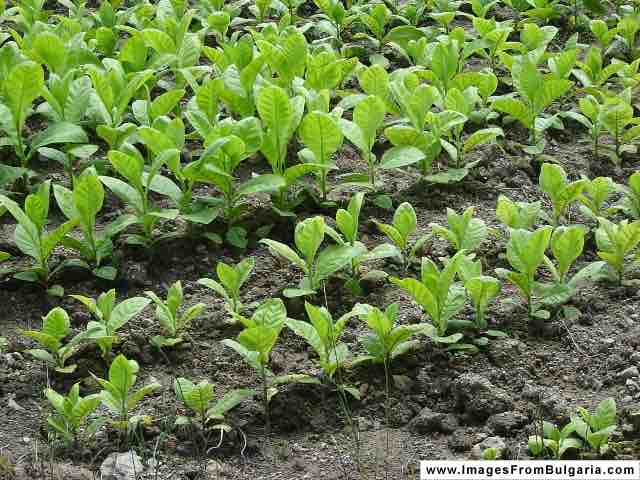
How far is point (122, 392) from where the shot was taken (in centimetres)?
308

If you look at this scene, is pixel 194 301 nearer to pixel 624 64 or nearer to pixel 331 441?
pixel 331 441

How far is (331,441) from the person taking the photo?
3.13m

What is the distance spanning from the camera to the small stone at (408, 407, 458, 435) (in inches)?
122

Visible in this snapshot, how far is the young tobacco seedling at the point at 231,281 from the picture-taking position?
350 cm

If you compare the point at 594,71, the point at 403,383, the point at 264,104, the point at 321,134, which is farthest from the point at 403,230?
the point at 594,71

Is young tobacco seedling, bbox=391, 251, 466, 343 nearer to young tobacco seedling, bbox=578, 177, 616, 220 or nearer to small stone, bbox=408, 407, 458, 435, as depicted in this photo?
small stone, bbox=408, 407, 458, 435

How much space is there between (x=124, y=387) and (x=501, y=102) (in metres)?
2.29

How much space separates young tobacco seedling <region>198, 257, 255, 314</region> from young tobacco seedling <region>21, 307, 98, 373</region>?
1.44 feet

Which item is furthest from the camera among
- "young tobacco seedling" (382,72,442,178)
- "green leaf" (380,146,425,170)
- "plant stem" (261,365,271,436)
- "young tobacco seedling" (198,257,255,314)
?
"young tobacco seedling" (382,72,442,178)

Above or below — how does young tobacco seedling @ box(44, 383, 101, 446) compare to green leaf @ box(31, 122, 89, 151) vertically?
below

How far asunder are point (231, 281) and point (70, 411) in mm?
751

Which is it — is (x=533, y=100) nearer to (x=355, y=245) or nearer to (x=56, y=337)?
(x=355, y=245)

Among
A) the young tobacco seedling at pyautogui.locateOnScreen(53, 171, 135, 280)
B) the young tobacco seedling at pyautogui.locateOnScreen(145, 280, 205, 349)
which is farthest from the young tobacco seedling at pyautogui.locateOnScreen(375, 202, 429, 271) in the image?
the young tobacco seedling at pyautogui.locateOnScreen(53, 171, 135, 280)

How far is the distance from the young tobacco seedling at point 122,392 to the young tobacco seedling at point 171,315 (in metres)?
0.33
